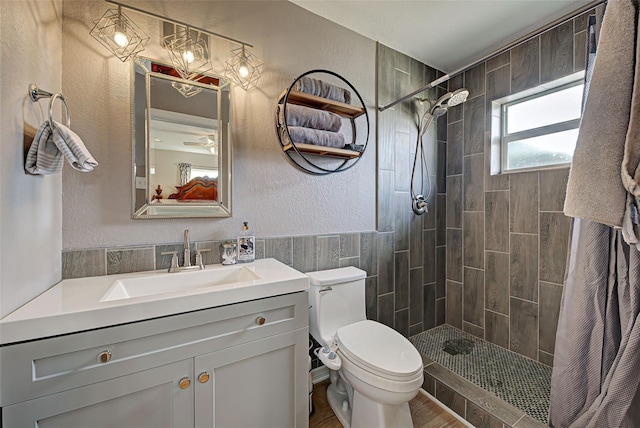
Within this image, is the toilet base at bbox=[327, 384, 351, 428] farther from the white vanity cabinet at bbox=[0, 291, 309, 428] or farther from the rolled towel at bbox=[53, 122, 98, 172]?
the rolled towel at bbox=[53, 122, 98, 172]

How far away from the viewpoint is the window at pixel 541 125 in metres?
1.83

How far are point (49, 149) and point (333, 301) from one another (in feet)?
4.90

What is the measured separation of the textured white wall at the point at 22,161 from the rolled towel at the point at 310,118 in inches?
41.6

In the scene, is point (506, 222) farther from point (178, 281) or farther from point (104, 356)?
point (104, 356)

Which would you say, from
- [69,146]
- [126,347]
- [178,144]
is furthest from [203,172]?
[126,347]

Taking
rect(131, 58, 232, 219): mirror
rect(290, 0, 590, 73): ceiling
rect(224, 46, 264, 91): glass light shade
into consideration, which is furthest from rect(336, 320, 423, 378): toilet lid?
rect(290, 0, 590, 73): ceiling

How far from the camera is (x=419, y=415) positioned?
1559 millimetres

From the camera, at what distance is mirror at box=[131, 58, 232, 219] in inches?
51.6

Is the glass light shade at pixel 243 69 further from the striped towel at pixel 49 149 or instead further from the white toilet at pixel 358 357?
the white toilet at pixel 358 357

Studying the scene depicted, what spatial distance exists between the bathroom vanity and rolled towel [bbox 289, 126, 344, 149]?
2.84ft

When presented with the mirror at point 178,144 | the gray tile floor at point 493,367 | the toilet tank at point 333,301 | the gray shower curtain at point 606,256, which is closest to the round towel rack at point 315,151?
the mirror at point 178,144

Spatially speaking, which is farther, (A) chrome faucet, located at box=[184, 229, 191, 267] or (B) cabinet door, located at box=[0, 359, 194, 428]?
(A) chrome faucet, located at box=[184, 229, 191, 267]

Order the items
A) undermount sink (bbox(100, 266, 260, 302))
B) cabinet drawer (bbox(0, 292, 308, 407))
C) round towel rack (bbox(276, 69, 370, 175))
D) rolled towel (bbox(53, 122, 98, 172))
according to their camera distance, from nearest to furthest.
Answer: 1. cabinet drawer (bbox(0, 292, 308, 407))
2. rolled towel (bbox(53, 122, 98, 172))
3. undermount sink (bbox(100, 266, 260, 302))
4. round towel rack (bbox(276, 69, 370, 175))

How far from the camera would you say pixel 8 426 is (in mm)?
721
